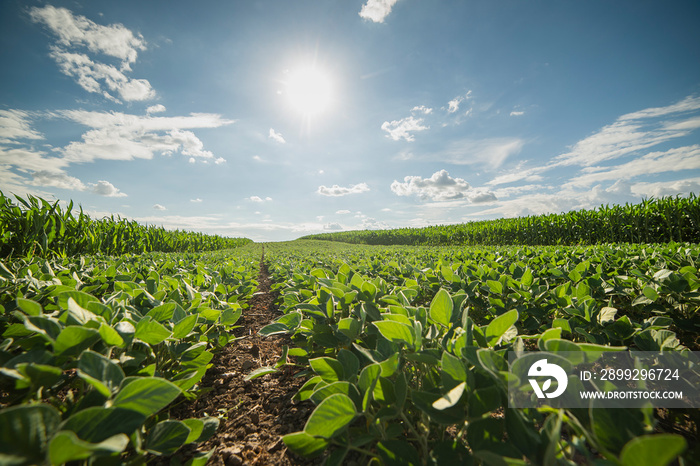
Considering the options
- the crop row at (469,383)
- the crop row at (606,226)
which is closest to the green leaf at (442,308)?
the crop row at (469,383)

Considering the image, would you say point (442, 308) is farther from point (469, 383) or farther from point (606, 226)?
point (606, 226)

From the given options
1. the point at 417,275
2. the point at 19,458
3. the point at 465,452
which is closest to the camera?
the point at 19,458

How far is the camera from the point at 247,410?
5.63 ft

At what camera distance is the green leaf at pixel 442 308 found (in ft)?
3.70

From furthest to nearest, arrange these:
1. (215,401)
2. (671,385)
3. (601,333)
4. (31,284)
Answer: (215,401) → (31,284) → (601,333) → (671,385)

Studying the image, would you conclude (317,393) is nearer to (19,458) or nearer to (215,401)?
(19,458)

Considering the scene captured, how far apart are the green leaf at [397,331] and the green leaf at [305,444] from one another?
377mm

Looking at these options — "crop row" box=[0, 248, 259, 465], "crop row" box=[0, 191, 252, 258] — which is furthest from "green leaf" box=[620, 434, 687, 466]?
"crop row" box=[0, 191, 252, 258]

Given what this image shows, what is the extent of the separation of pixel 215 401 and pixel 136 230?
1427 cm

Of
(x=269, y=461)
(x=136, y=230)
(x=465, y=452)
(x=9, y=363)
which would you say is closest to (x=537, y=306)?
(x=465, y=452)

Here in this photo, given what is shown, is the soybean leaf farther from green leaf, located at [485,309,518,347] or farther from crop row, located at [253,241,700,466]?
green leaf, located at [485,309,518,347]

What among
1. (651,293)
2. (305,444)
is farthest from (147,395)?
(651,293)

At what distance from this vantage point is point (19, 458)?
55 cm

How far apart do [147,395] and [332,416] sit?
0.48 metres
